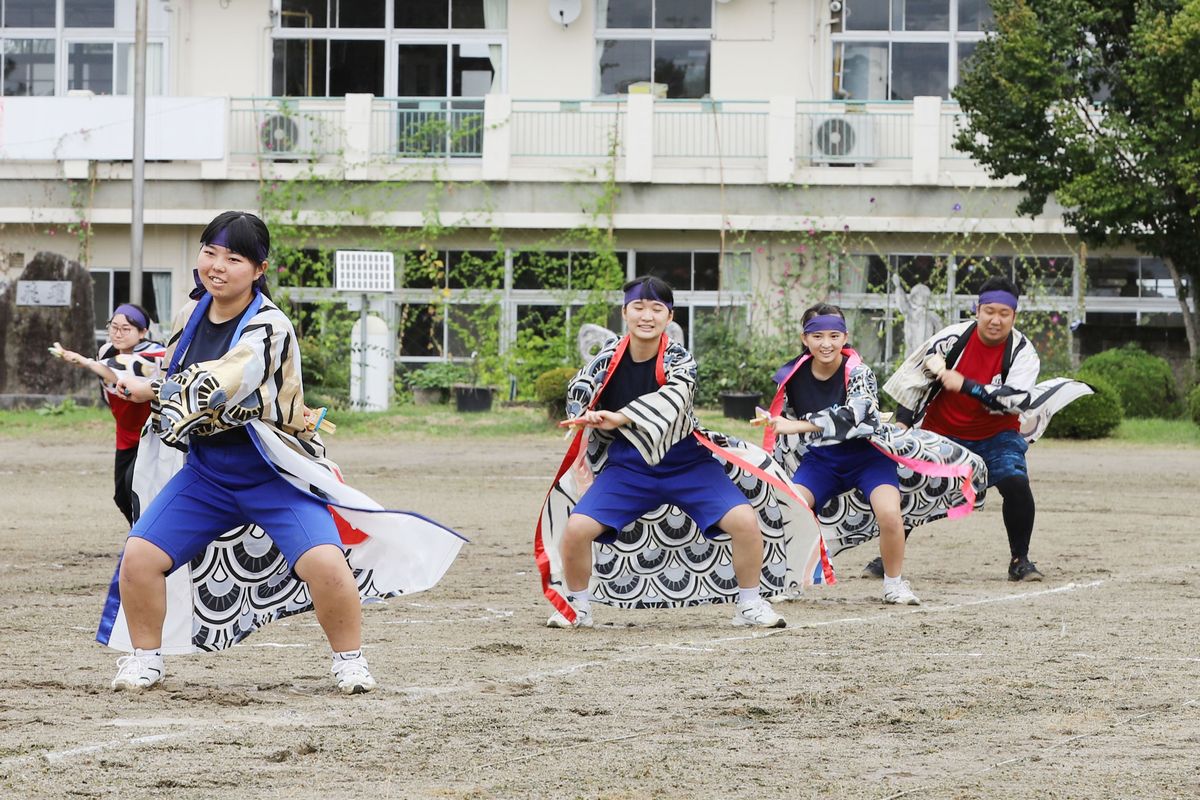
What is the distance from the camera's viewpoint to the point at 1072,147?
2341cm

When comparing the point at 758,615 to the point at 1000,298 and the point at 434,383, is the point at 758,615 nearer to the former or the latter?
the point at 1000,298

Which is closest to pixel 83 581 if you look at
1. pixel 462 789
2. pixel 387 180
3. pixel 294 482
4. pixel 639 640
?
pixel 639 640

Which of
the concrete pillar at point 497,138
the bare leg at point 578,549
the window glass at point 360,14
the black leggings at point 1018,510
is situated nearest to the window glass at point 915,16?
the concrete pillar at point 497,138

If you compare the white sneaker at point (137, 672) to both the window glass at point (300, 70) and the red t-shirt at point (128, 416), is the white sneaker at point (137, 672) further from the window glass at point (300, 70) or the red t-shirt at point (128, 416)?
the window glass at point (300, 70)

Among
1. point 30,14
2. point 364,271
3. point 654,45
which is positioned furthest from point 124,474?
point 30,14

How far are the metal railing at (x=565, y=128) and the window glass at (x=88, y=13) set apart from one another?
23.6ft

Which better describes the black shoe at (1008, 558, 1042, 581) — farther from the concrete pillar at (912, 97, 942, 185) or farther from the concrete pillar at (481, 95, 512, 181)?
the concrete pillar at (481, 95, 512, 181)

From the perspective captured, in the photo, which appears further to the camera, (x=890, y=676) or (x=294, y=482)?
(x=890, y=676)

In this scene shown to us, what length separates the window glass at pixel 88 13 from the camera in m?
29.9

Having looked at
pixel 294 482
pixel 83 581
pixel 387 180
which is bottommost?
pixel 83 581

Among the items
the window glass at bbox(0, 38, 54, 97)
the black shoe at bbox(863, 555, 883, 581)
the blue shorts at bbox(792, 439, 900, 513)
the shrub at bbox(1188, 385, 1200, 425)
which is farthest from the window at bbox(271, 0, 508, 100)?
the blue shorts at bbox(792, 439, 900, 513)

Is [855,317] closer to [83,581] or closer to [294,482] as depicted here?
[83,581]

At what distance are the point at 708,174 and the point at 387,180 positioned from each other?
4.94 meters

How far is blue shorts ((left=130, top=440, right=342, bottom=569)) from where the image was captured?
19.9 ft
